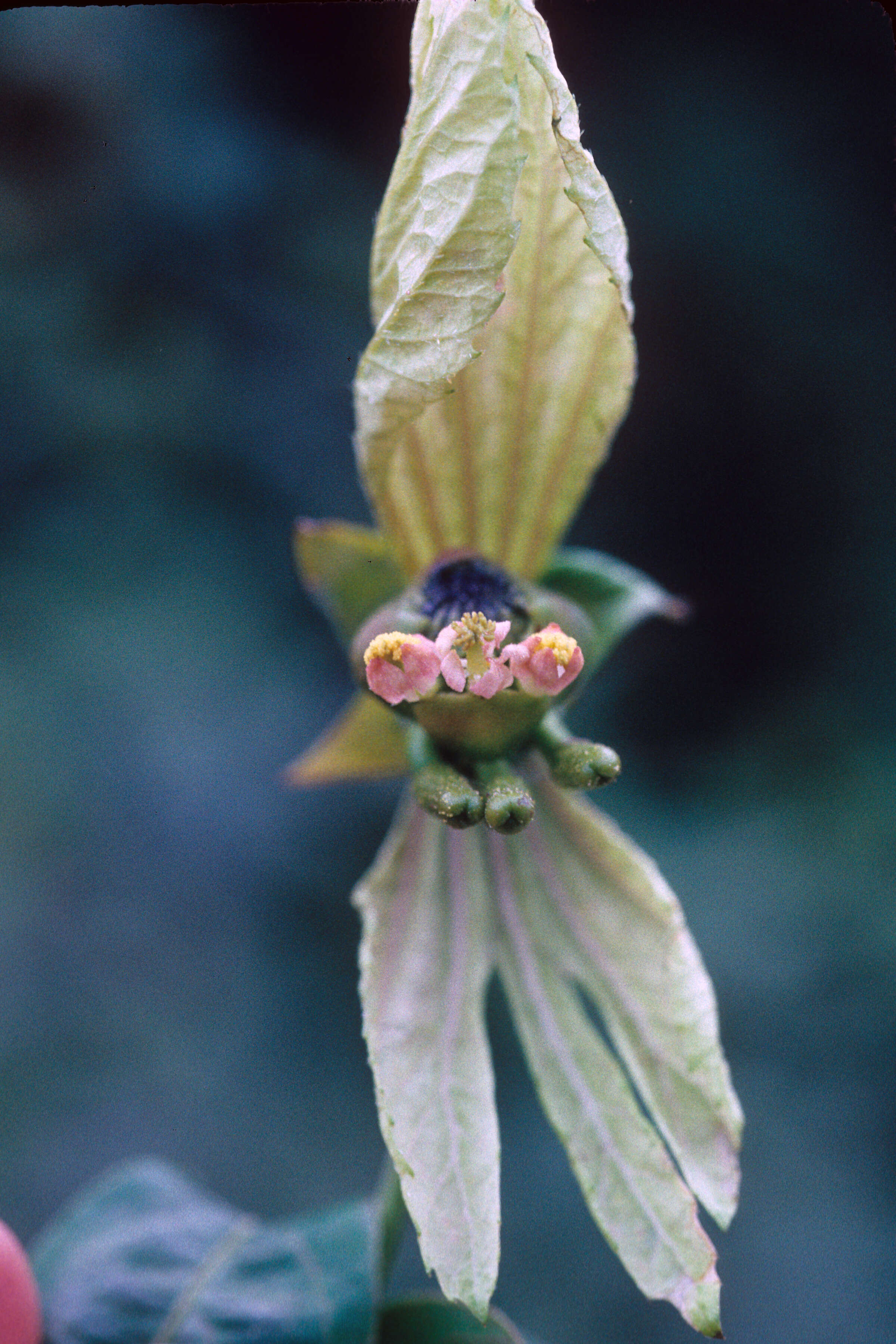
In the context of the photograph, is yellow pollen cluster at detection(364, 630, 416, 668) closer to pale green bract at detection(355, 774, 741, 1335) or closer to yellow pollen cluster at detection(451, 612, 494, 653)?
yellow pollen cluster at detection(451, 612, 494, 653)

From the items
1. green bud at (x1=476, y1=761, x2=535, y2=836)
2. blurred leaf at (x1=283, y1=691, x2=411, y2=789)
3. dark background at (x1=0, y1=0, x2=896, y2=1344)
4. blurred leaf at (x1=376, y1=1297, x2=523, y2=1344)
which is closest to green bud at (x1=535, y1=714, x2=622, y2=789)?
green bud at (x1=476, y1=761, x2=535, y2=836)

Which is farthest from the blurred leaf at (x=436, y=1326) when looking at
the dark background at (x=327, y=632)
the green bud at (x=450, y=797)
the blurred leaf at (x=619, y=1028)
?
the dark background at (x=327, y=632)

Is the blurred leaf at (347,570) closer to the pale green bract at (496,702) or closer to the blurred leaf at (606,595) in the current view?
the pale green bract at (496,702)

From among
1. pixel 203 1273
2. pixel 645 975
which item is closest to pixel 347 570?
pixel 645 975

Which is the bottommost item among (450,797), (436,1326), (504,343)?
(436,1326)

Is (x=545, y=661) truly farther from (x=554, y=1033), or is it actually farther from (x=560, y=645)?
(x=554, y=1033)

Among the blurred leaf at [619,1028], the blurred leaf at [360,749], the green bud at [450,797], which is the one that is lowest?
the blurred leaf at [619,1028]
